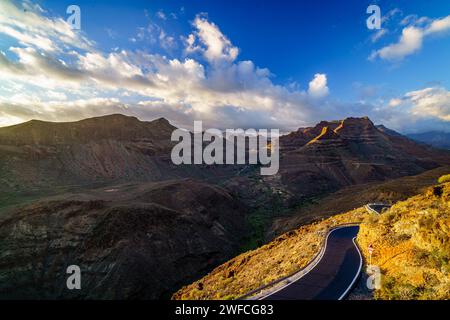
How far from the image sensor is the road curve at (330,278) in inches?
550

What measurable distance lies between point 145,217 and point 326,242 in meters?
37.7

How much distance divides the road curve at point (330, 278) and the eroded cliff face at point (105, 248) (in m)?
29.8

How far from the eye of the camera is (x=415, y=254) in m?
13.9

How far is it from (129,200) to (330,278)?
52940 millimetres

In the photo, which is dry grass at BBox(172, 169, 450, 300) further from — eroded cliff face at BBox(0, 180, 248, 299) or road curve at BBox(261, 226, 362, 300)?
eroded cliff face at BBox(0, 180, 248, 299)

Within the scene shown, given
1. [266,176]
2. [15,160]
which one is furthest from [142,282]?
[266,176]

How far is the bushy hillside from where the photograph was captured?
38.7ft

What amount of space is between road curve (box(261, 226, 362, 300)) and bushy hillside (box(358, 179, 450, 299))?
67.9 inches

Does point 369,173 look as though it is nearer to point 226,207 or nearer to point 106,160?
point 226,207

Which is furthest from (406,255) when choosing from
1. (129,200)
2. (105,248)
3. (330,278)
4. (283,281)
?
(129,200)

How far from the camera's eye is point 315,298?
44.7 ft

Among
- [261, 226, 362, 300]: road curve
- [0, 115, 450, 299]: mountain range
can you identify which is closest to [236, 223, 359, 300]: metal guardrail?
[261, 226, 362, 300]: road curve
